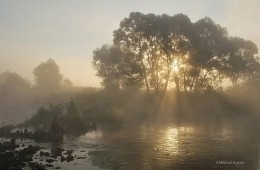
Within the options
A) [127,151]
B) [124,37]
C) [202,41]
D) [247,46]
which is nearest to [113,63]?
[124,37]

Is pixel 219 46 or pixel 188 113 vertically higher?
pixel 219 46

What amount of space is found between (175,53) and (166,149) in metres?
59.7

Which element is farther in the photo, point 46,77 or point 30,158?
point 46,77

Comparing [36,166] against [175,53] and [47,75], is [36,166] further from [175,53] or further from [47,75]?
[47,75]

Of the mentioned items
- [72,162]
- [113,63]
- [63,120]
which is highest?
[113,63]

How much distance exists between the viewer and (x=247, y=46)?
116750 millimetres

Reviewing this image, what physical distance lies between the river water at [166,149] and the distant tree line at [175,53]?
130 feet

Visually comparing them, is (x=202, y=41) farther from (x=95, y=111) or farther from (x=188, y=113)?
(x=95, y=111)

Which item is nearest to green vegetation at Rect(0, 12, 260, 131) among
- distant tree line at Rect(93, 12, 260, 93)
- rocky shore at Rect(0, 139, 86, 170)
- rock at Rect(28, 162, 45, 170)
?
distant tree line at Rect(93, 12, 260, 93)

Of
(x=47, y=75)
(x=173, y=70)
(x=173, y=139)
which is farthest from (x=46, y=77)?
(x=173, y=139)

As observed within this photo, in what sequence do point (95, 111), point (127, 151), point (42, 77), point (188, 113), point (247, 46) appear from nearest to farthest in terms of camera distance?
point (127, 151), point (95, 111), point (188, 113), point (247, 46), point (42, 77)

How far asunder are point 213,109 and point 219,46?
19.3 meters

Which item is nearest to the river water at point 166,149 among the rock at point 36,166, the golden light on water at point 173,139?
the golden light on water at point 173,139

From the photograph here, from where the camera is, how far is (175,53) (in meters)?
100
